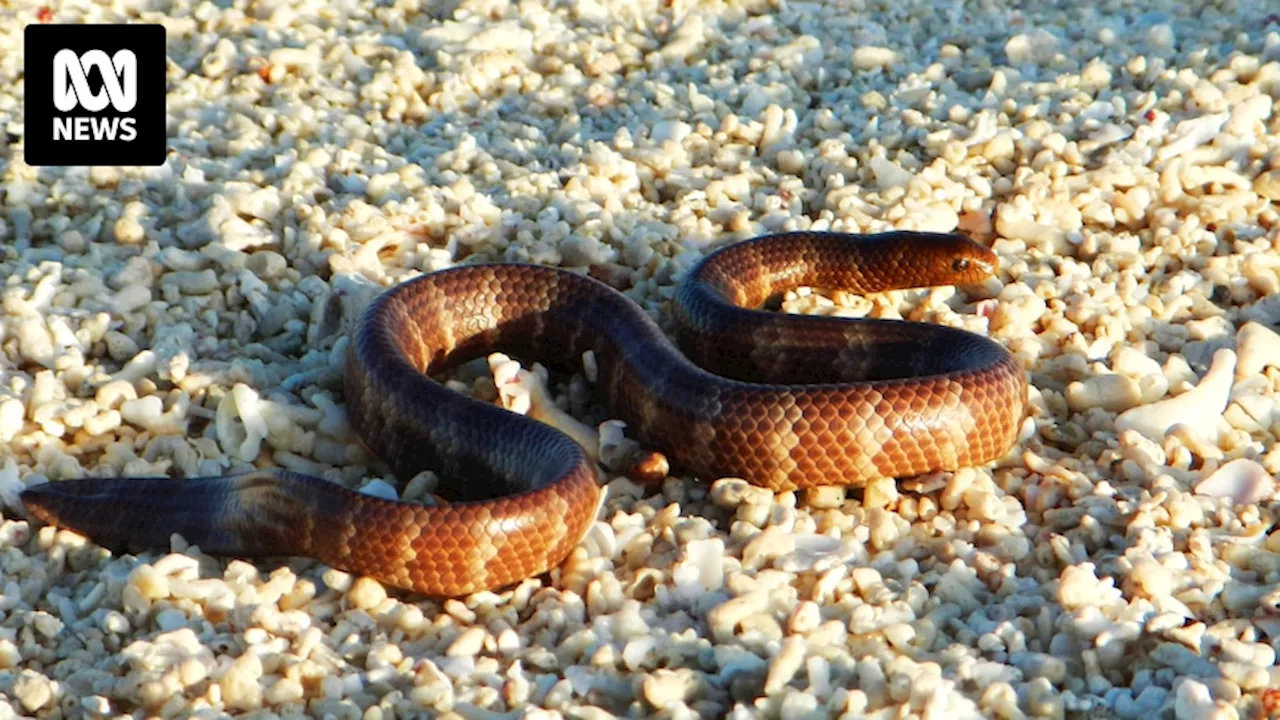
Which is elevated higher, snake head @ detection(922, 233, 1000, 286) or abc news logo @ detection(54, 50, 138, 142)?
snake head @ detection(922, 233, 1000, 286)

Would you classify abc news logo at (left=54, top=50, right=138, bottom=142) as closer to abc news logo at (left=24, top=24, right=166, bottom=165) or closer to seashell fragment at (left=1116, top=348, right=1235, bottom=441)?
abc news logo at (left=24, top=24, right=166, bottom=165)

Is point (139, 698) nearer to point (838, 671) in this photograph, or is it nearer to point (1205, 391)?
point (838, 671)

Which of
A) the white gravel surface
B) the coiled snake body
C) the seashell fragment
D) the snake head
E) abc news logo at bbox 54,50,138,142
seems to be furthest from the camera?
abc news logo at bbox 54,50,138,142

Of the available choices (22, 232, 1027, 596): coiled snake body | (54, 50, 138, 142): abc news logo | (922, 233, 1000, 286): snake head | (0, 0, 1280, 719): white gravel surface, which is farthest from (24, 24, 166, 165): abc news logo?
(922, 233, 1000, 286): snake head

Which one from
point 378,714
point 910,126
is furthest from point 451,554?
point 910,126

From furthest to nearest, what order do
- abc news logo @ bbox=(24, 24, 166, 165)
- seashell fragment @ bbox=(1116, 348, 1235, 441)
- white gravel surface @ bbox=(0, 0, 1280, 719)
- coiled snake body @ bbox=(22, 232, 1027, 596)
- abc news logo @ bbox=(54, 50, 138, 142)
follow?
1. abc news logo @ bbox=(54, 50, 138, 142)
2. abc news logo @ bbox=(24, 24, 166, 165)
3. seashell fragment @ bbox=(1116, 348, 1235, 441)
4. coiled snake body @ bbox=(22, 232, 1027, 596)
5. white gravel surface @ bbox=(0, 0, 1280, 719)

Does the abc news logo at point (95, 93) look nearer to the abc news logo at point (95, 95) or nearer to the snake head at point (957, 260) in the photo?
the abc news logo at point (95, 95)
